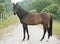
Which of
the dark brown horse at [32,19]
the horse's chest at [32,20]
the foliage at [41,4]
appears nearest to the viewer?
the dark brown horse at [32,19]

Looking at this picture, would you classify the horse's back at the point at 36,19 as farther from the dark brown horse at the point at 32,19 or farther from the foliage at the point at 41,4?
the foliage at the point at 41,4

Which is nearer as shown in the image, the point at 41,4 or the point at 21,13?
the point at 21,13

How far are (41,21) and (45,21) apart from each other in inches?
9.1

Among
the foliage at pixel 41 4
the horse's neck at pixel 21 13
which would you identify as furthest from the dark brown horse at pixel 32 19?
the foliage at pixel 41 4

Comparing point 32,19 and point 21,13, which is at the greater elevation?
point 21,13

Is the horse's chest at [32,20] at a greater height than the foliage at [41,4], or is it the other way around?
the horse's chest at [32,20]

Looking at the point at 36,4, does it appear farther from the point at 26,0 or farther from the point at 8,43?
the point at 8,43

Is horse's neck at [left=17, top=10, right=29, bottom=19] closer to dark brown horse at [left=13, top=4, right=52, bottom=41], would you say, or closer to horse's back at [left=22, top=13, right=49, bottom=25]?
dark brown horse at [left=13, top=4, right=52, bottom=41]

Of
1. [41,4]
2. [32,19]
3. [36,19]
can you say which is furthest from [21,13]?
[41,4]

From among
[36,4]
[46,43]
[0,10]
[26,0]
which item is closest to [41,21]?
[46,43]

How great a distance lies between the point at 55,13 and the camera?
41.7 meters

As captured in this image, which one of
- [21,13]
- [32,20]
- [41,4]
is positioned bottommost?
[41,4]

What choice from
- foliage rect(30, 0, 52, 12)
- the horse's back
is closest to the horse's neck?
the horse's back

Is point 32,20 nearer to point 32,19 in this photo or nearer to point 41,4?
point 32,19
